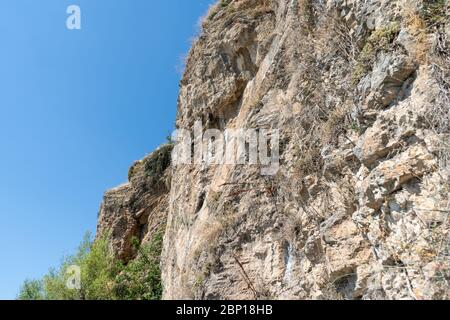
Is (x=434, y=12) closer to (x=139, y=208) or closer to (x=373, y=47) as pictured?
(x=373, y=47)

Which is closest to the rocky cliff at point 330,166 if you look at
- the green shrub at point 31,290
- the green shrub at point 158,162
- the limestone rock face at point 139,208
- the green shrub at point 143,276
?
the green shrub at point 143,276

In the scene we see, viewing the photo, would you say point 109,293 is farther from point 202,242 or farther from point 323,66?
point 323,66

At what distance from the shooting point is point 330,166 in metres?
5.02

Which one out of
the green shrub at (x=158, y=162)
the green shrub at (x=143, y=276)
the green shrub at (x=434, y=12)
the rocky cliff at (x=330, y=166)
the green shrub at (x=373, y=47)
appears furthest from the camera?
the green shrub at (x=158, y=162)

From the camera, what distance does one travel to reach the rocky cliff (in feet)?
11.6

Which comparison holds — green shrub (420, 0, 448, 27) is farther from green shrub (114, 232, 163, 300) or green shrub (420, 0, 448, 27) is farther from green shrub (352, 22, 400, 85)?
green shrub (114, 232, 163, 300)

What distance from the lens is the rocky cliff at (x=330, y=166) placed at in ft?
11.6

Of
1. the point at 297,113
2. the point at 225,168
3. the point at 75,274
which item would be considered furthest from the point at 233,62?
the point at 75,274

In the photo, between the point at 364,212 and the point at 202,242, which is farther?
the point at 202,242

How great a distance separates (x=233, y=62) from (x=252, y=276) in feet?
19.6

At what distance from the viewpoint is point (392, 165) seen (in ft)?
12.6

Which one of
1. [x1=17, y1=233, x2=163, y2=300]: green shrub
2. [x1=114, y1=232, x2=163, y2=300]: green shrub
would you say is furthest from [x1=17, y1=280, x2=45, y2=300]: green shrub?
[x1=114, y1=232, x2=163, y2=300]: green shrub

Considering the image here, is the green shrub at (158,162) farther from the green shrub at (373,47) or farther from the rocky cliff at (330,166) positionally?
the green shrub at (373,47)

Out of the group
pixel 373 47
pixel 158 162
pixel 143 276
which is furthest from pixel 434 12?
pixel 158 162
